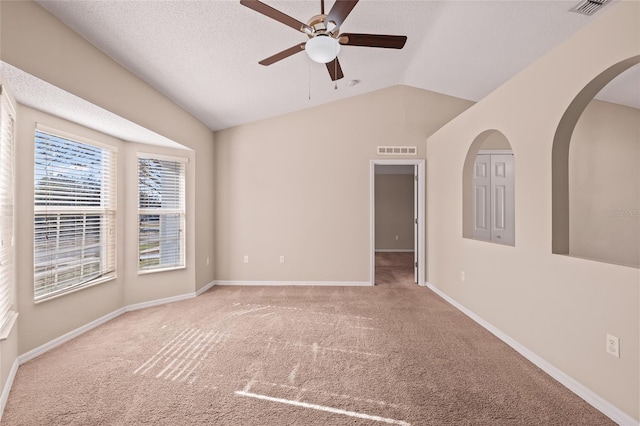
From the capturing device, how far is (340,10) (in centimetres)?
188

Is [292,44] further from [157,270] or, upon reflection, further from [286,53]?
[157,270]

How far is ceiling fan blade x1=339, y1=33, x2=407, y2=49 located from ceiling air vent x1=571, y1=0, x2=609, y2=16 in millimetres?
1741

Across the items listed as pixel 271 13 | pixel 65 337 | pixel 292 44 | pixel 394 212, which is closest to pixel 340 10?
pixel 271 13

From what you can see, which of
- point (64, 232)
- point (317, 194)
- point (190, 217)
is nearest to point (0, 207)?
point (64, 232)

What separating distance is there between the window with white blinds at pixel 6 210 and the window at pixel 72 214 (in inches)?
11.9

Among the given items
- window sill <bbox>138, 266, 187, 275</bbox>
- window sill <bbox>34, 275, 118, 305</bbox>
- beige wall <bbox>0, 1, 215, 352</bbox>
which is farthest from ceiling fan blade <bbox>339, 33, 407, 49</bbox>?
window sill <bbox>138, 266, 187, 275</bbox>

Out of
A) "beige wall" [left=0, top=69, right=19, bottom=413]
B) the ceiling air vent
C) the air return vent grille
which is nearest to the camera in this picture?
"beige wall" [left=0, top=69, right=19, bottom=413]

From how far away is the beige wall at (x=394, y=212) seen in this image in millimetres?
8883

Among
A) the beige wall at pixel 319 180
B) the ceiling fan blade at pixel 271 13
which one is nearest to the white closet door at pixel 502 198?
the beige wall at pixel 319 180

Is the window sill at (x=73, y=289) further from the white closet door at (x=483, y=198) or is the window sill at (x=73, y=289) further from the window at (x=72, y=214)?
the white closet door at (x=483, y=198)

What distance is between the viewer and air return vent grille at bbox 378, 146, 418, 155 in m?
4.84

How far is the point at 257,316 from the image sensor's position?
3455 mm

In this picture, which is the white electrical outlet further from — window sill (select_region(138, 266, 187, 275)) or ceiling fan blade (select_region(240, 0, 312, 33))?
window sill (select_region(138, 266, 187, 275))

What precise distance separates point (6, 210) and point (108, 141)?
1.43 m
